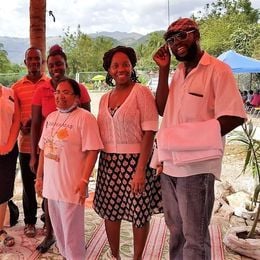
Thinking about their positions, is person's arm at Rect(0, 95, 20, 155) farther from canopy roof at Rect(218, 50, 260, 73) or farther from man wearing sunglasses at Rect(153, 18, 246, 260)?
canopy roof at Rect(218, 50, 260, 73)

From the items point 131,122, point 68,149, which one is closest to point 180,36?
point 131,122

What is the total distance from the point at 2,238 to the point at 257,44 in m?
12.6

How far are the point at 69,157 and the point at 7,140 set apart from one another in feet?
1.90

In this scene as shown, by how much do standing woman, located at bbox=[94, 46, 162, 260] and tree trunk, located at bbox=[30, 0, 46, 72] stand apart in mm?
1324

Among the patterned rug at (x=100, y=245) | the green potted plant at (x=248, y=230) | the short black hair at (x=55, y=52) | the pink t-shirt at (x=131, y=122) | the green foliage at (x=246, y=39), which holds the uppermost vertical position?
the green foliage at (x=246, y=39)

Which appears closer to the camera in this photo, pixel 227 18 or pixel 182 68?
pixel 182 68

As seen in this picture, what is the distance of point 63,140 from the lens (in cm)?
173

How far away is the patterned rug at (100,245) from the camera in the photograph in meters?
2.17

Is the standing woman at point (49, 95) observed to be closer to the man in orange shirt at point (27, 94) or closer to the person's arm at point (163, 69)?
the man in orange shirt at point (27, 94)

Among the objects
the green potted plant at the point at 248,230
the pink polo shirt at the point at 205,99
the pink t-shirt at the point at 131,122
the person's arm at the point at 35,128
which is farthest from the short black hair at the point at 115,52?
the green potted plant at the point at 248,230

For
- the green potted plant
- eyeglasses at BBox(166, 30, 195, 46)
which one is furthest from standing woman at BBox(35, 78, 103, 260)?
the green potted plant

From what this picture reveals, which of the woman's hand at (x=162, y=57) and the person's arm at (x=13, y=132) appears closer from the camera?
the woman's hand at (x=162, y=57)

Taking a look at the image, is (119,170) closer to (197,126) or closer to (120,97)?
(120,97)

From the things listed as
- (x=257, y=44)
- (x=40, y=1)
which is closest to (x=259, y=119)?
(x=257, y=44)
